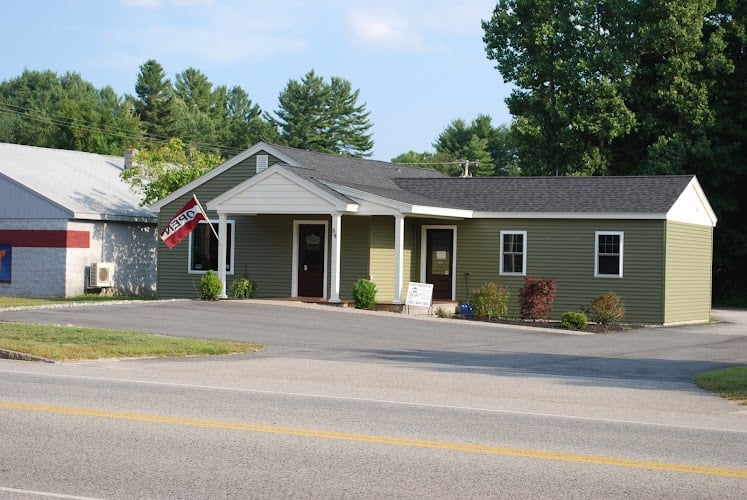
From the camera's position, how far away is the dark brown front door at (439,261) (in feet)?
115

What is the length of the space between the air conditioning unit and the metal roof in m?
1.81

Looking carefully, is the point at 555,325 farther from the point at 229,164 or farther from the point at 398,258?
the point at 229,164

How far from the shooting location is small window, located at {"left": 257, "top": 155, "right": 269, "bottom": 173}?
115 feet

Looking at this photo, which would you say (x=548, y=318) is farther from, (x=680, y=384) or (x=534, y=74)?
(x=534, y=74)

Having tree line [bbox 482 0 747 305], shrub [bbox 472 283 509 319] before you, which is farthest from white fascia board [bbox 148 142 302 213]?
tree line [bbox 482 0 747 305]

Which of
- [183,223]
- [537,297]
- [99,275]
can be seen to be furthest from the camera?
[99,275]

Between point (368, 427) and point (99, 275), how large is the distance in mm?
30733

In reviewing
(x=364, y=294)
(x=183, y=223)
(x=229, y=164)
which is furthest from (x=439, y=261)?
(x=183, y=223)

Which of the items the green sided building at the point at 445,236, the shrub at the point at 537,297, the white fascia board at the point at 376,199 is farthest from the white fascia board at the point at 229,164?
the shrub at the point at 537,297

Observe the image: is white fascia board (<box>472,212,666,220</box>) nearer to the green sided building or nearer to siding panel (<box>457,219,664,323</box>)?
the green sided building

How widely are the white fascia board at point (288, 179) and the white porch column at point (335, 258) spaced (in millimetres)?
430

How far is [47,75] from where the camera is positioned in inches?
4087

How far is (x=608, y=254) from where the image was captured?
106 ft

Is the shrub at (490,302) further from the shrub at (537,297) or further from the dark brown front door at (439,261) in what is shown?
the dark brown front door at (439,261)
